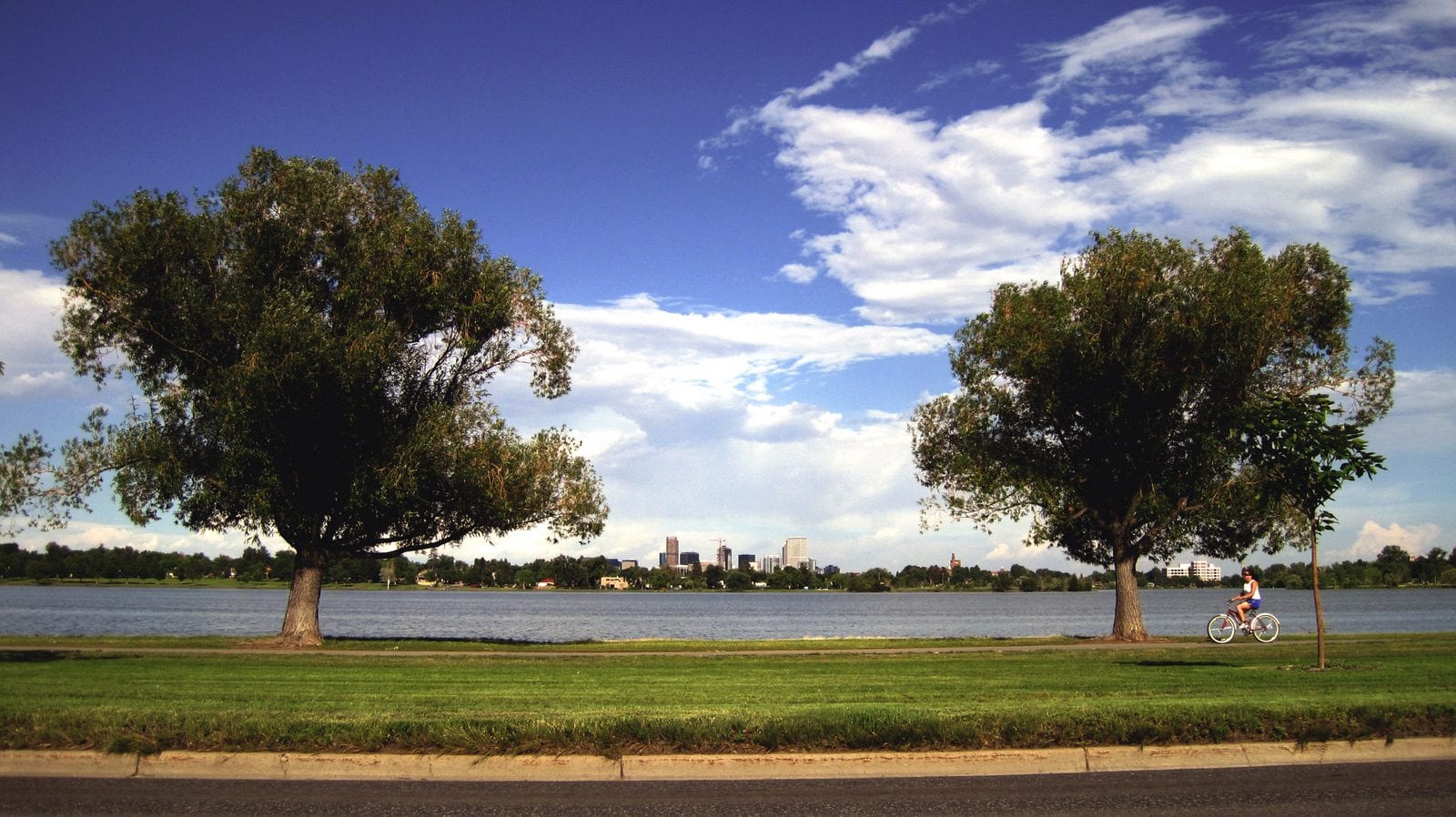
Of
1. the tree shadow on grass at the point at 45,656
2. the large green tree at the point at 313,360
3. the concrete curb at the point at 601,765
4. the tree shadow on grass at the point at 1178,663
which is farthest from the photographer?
the large green tree at the point at 313,360

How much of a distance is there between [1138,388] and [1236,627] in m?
7.40

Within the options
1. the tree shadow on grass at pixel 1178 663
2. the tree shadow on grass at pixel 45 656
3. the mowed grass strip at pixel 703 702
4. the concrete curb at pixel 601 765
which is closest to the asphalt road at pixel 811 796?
the concrete curb at pixel 601 765

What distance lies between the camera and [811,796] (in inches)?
372

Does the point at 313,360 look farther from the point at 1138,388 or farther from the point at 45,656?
the point at 1138,388

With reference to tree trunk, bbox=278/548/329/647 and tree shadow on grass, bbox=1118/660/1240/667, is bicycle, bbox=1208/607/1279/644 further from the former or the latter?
tree trunk, bbox=278/548/329/647

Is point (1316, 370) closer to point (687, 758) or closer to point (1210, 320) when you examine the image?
point (1210, 320)

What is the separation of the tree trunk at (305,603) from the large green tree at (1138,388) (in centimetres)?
1914

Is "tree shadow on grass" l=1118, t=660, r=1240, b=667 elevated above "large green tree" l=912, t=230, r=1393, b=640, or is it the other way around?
"large green tree" l=912, t=230, r=1393, b=640

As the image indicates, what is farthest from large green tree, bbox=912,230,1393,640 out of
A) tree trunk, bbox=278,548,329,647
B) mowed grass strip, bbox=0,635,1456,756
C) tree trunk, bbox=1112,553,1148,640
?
tree trunk, bbox=278,548,329,647

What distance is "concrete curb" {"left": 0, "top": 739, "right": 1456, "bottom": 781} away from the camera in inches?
406

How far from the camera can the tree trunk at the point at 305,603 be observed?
3112 cm

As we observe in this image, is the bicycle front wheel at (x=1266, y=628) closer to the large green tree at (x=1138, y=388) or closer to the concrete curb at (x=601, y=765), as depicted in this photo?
the large green tree at (x=1138, y=388)

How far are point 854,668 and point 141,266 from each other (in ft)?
72.8

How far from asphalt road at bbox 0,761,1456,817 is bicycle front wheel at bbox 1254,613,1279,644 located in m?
22.2
